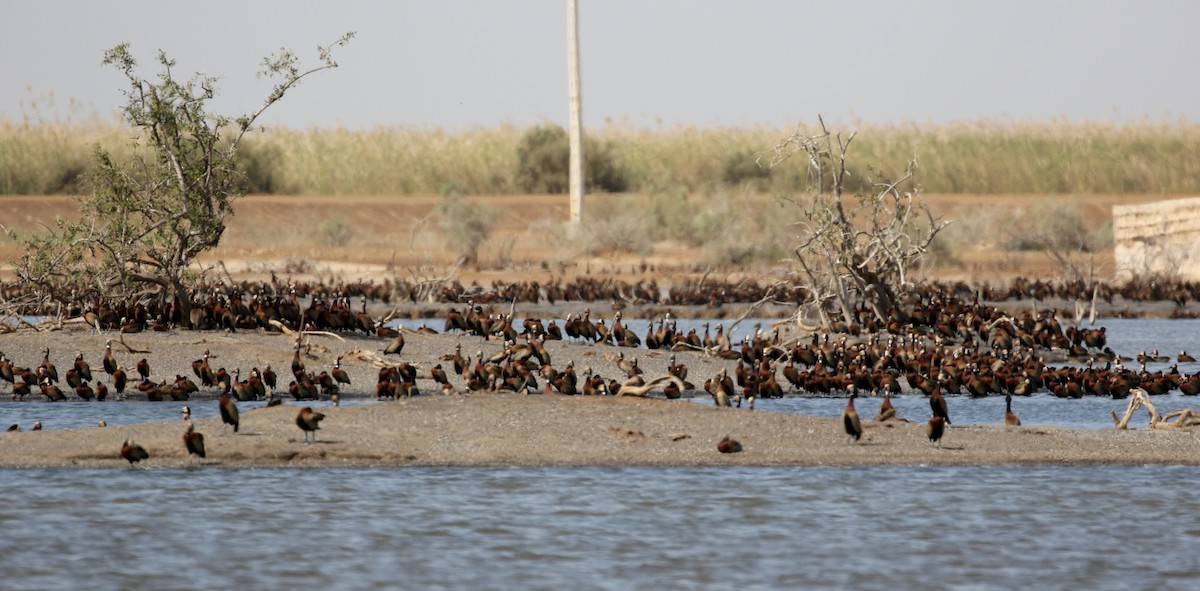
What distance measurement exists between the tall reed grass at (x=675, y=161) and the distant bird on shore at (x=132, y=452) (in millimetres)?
42366

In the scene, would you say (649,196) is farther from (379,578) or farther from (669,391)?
(379,578)

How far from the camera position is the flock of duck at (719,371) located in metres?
19.0

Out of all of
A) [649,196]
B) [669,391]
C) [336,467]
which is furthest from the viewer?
[649,196]

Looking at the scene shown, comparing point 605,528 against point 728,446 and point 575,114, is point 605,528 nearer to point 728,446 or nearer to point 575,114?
point 728,446

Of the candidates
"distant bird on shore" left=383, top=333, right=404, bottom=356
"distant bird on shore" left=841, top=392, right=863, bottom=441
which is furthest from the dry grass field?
"distant bird on shore" left=841, top=392, right=863, bottom=441

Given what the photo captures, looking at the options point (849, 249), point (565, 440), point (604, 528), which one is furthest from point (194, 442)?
point (849, 249)

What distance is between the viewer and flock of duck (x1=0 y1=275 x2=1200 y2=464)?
19.0 metres

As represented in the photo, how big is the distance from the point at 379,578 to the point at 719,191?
45.7 m

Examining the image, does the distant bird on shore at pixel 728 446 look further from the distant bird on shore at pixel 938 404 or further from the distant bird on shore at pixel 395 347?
the distant bird on shore at pixel 395 347

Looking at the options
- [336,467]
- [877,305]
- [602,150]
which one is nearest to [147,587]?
[336,467]

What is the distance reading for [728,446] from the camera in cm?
1534

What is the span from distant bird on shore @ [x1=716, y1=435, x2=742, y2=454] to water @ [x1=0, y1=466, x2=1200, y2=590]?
1.19 ft

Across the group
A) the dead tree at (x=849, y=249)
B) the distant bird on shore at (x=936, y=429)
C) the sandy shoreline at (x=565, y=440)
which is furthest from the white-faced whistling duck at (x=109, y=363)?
the distant bird on shore at (x=936, y=429)

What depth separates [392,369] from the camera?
1947 centimetres
